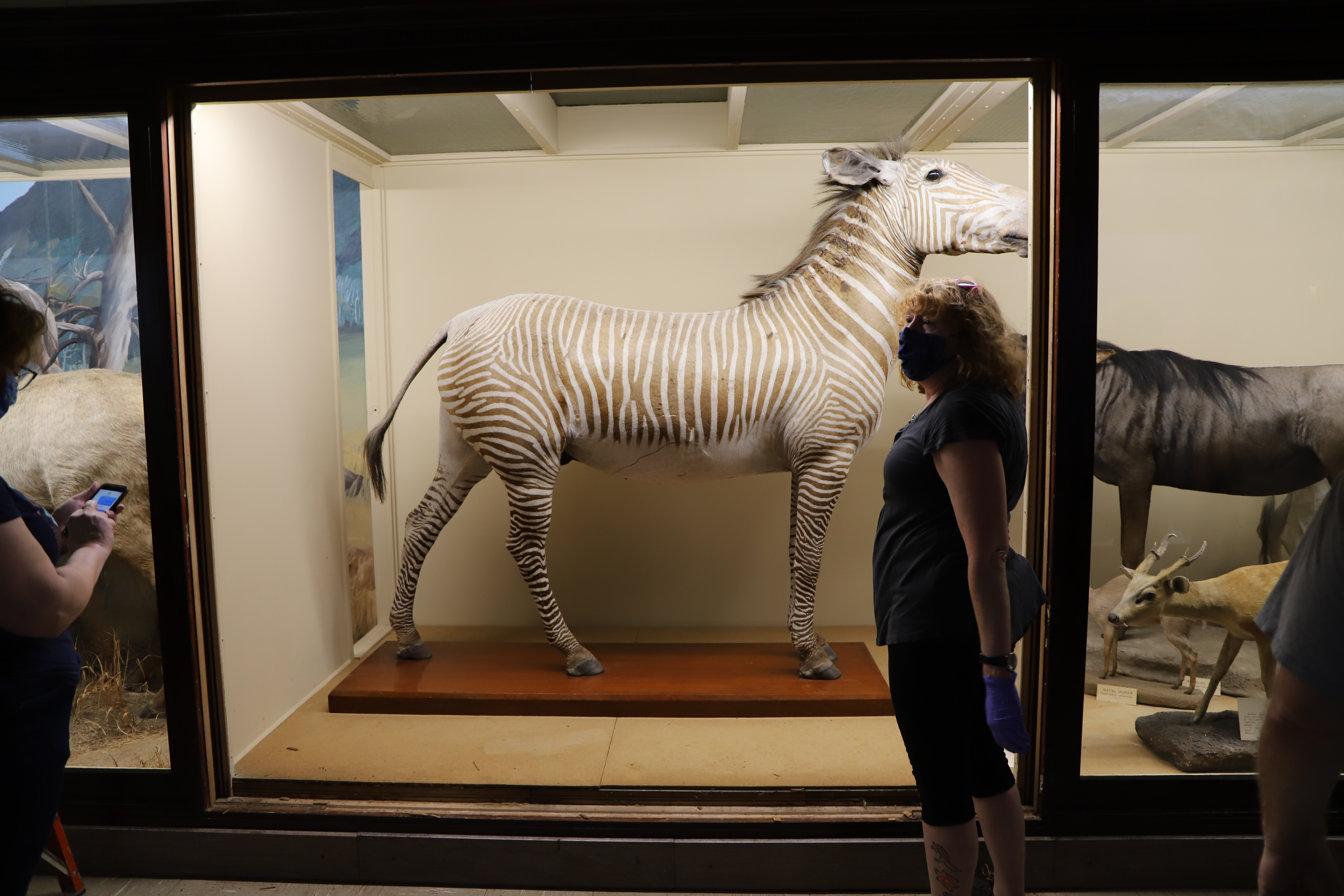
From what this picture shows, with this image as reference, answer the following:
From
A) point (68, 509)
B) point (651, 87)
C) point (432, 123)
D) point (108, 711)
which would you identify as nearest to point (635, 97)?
point (432, 123)

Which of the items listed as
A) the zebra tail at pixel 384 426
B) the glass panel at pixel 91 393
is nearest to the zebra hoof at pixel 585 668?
the zebra tail at pixel 384 426

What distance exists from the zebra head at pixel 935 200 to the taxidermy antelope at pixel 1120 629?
4.10 feet

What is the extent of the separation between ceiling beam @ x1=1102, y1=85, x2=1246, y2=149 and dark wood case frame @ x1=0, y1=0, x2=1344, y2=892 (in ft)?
0.19

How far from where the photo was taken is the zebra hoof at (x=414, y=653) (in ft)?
10.6

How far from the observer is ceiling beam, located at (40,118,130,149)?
2164mm

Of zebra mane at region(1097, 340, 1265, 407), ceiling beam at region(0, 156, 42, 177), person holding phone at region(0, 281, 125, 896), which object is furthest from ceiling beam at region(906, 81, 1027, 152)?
ceiling beam at region(0, 156, 42, 177)

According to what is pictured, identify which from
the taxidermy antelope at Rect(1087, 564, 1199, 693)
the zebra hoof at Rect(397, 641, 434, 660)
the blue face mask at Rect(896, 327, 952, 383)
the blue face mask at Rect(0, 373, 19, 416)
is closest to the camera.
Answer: the blue face mask at Rect(0, 373, 19, 416)

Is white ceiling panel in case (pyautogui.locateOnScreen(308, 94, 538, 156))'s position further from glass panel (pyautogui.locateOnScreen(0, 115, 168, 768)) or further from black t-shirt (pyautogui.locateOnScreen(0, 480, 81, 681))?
black t-shirt (pyautogui.locateOnScreen(0, 480, 81, 681))

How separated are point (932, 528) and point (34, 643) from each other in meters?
1.68

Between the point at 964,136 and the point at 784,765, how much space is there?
237 cm

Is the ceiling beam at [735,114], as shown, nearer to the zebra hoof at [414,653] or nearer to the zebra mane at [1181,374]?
the zebra mane at [1181,374]

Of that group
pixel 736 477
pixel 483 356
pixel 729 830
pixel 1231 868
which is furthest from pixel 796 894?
pixel 483 356

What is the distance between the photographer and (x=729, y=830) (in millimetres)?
2219

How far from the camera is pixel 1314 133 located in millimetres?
2119
